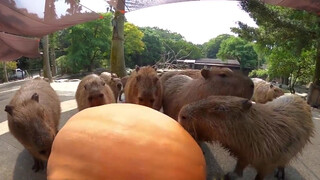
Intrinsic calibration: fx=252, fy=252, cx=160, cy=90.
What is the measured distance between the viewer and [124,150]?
1.19 metres

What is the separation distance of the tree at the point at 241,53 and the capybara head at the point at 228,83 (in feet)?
159

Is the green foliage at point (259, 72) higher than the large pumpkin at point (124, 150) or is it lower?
lower

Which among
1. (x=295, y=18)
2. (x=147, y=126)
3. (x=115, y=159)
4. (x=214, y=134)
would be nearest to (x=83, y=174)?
(x=115, y=159)

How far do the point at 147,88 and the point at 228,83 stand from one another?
808mm

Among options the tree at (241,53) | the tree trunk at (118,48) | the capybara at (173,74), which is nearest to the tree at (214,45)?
the tree at (241,53)

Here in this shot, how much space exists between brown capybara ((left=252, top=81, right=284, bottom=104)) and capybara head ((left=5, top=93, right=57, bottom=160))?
3.93m

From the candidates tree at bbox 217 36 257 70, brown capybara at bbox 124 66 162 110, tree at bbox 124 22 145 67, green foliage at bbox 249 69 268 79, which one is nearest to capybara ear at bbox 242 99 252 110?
brown capybara at bbox 124 66 162 110

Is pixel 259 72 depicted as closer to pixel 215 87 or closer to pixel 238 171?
pixel 215 87

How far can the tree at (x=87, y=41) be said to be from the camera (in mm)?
29922

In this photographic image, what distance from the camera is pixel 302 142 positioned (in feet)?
6.23

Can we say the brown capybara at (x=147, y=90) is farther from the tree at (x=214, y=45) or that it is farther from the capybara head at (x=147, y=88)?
the tree at (x=214, y=45)

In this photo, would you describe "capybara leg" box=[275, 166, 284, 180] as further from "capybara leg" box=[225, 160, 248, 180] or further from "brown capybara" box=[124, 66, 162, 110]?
"brown capybara" box=[124, 66, 162, 110]

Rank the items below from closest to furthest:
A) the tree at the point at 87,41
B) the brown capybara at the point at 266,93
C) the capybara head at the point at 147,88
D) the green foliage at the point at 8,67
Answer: the capybara head at the point at 147,88, the brown capybara at the point at 266,93, the green foliage at the point at 8,67, the tree at the point at 87,41

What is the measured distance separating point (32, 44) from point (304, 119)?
741 cm
